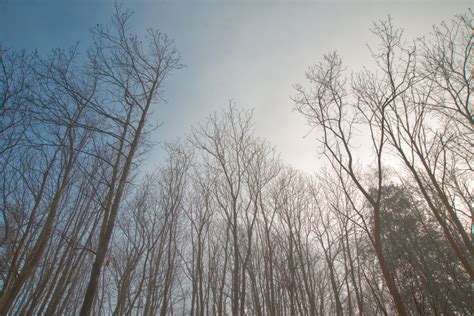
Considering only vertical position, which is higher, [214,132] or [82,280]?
[214,132]

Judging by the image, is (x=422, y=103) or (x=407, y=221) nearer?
(x=422, y=103)

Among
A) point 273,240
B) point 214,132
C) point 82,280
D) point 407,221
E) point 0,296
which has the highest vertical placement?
point 214,132

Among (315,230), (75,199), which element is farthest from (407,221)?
(75,199)

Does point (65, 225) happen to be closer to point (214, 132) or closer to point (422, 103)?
point (214, 132)

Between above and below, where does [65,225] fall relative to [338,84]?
below

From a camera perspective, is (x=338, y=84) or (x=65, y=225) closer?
(x=338, y=84)

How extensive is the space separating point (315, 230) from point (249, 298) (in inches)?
406

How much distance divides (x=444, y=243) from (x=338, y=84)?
1272 centimetres

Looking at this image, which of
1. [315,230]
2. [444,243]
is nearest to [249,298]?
[315,230]

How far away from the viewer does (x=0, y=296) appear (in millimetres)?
6145

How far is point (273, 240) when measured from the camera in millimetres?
12539

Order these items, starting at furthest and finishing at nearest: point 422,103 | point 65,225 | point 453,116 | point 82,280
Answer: point 82,280
point 65,225
point 453,116
point 422,103

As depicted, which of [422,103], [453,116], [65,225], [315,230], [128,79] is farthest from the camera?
[315,230]

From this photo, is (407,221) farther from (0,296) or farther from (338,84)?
(0,296)
